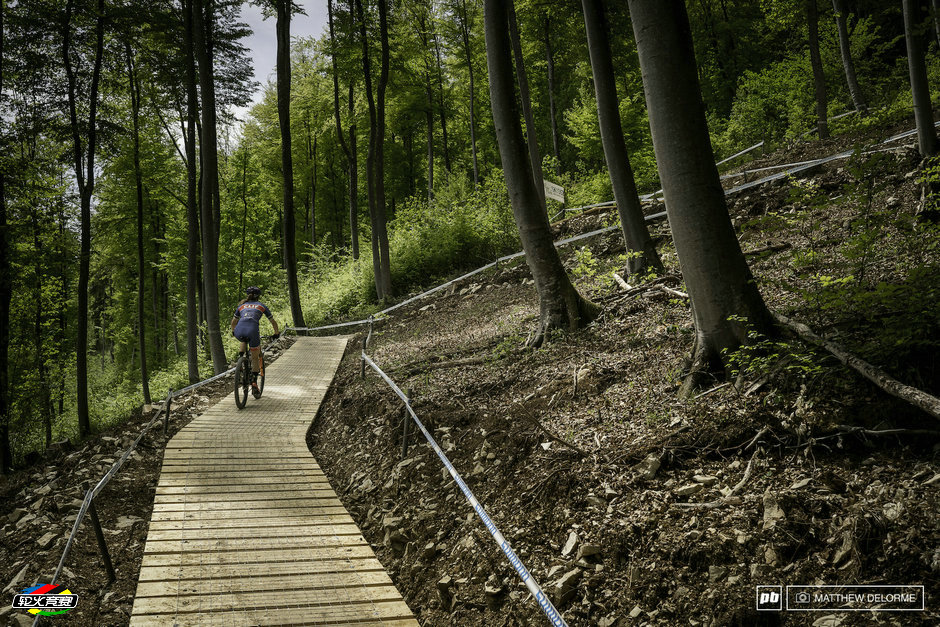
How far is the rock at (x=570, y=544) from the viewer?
3.48 m

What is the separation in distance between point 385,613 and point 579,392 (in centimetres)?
280

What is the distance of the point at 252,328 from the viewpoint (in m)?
9.23

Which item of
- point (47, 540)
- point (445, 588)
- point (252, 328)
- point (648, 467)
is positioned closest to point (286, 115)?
point (252, 328)

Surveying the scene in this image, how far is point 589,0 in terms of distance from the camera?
336 inches

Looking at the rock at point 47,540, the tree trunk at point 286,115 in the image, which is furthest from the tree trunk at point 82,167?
the rock at point 47,540

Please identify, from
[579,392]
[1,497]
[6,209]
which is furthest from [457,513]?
[6,209]

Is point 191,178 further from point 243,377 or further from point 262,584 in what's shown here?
point 262,584

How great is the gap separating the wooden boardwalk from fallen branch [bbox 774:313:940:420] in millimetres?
3566

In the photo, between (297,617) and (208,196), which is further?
(208,196)

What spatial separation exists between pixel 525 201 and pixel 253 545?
5.37m

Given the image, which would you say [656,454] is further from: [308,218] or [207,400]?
[308,218]

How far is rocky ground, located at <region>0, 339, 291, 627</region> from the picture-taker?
4.73 metres

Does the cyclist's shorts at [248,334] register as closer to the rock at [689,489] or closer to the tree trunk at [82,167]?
the rock at [689,489]

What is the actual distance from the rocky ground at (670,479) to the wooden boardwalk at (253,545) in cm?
40
